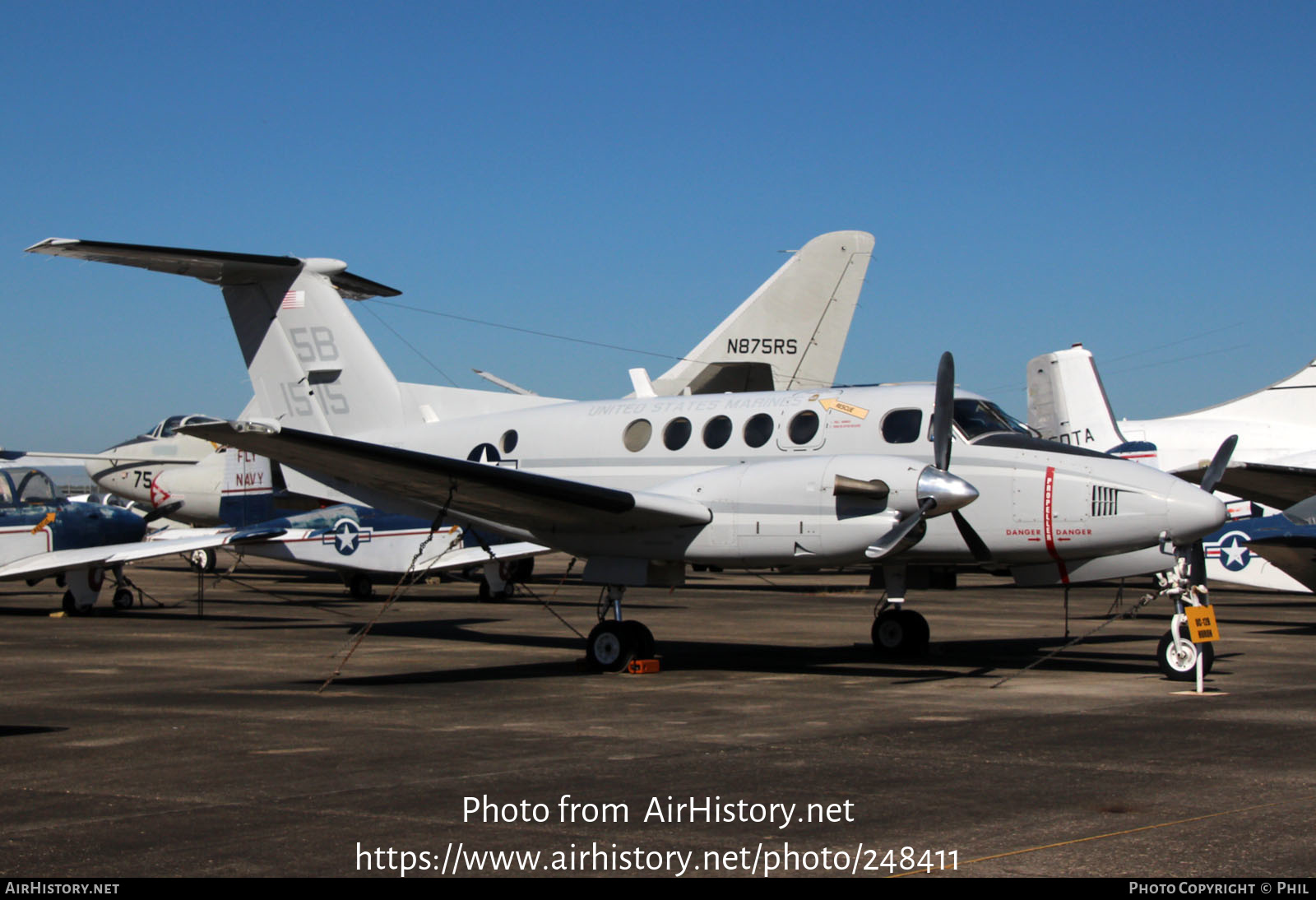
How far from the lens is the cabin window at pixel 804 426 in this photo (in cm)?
1352

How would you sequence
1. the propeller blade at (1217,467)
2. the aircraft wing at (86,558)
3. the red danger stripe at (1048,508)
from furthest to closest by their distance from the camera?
the aircraft wing at (86,558), the propeller blade at (1217,467), the red danger stripe at (1048,508)

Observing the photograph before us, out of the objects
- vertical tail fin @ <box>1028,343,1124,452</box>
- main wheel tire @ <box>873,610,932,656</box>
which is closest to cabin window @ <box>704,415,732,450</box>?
main wheel tire @ <box>873,610,932,656</box>

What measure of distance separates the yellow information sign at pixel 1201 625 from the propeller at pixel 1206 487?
1.17 ft

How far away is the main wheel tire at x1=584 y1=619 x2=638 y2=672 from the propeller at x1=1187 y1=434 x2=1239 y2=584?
5.74m

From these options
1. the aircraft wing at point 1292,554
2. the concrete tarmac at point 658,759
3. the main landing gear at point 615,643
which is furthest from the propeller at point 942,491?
the aircraft wing at point 1292,554

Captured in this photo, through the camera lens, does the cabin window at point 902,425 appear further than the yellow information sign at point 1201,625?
Yes

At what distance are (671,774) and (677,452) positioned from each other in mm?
6821

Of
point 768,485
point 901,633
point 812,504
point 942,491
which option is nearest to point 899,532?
point 942,491

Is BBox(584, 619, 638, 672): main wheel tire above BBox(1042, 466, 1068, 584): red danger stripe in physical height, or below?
below

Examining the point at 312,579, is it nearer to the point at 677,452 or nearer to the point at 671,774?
the point at 677,452

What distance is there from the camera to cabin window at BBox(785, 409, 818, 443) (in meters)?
13.5

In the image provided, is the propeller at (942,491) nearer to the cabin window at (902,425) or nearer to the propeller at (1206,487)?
the cabin window at (902,425)

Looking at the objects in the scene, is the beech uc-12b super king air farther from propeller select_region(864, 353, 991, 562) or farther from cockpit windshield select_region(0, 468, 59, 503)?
cockpit windshield select_region(0, 468, 59, 503)

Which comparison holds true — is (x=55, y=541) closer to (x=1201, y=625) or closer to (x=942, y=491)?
(x=942, y=491)
